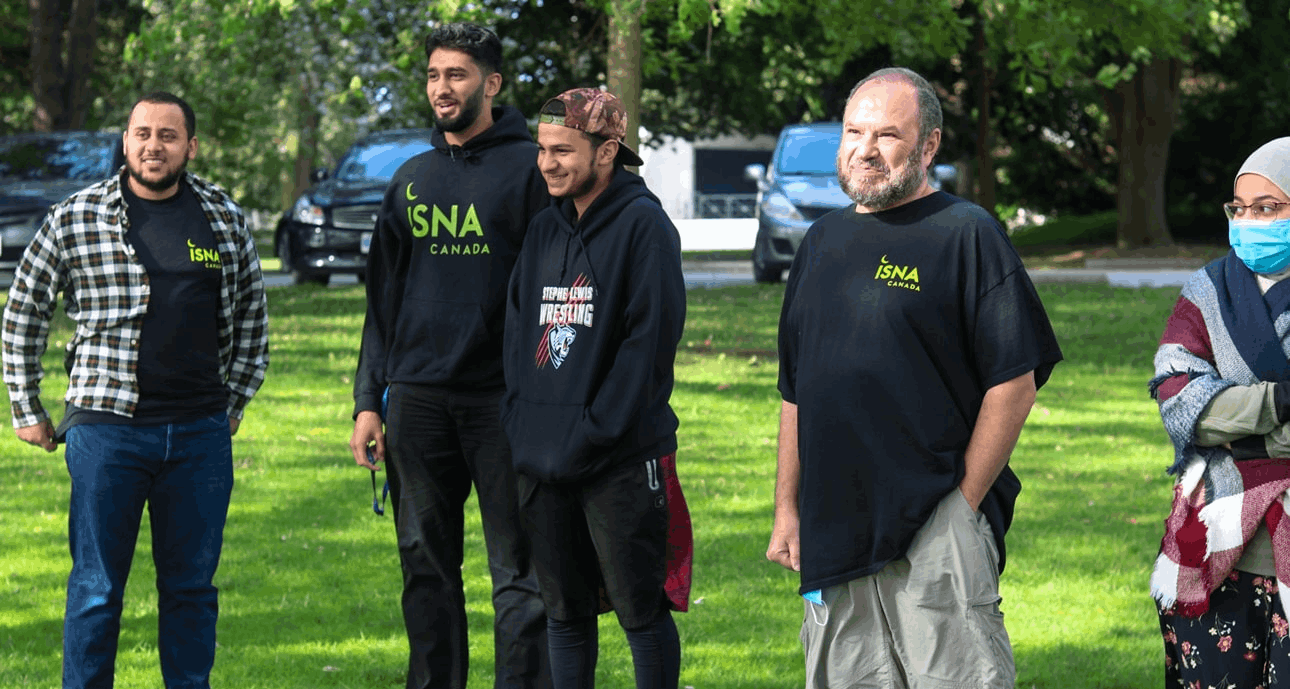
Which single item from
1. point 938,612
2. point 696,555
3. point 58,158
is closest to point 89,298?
point 938,612

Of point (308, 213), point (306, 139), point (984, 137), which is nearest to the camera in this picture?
point (308, 213)

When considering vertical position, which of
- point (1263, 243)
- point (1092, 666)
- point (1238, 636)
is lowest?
point (1092, 666)

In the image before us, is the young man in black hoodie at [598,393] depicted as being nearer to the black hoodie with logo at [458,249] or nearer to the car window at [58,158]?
the black hoodie with logo at [458,249]

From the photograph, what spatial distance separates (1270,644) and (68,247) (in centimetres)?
354

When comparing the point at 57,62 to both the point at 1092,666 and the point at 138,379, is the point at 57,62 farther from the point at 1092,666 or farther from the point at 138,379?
the point at 1092,666

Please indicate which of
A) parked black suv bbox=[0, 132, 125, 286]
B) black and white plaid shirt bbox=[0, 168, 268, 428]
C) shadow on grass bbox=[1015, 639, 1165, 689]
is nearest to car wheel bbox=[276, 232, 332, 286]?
parked black suv bbox=[0, 132, 125, 286]

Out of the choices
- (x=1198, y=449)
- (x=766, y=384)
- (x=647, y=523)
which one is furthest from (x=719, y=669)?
(x=766, y=384)

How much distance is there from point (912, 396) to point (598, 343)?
3.22 feet

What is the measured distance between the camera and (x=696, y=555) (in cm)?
766

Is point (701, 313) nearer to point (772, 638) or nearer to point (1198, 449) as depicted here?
point (772, 638)

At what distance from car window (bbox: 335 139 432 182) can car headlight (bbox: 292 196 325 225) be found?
50cm

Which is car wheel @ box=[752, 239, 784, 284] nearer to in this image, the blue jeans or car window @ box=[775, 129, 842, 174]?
car window @ box=[775, 129, 842, 174]

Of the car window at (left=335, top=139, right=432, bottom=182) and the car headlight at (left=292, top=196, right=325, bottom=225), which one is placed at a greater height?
the car window at (left=335, top=139, right=432, bottom=182)

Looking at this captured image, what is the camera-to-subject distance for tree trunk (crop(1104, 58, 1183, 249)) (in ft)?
95.7
